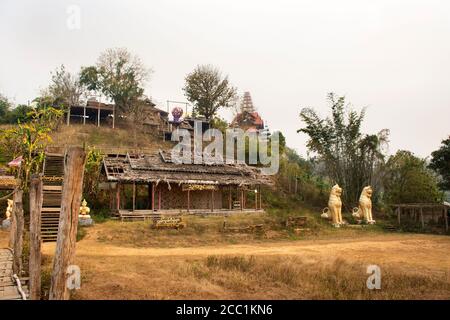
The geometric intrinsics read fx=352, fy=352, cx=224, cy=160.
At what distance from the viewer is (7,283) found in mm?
7879

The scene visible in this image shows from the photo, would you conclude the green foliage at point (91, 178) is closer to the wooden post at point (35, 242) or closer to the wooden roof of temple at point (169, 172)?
the wooden roof of temple at point (169, 172)

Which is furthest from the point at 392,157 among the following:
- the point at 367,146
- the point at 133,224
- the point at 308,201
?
the point at 133,224

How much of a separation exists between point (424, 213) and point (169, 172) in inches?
698

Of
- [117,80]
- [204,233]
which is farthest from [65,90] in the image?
[204,233]

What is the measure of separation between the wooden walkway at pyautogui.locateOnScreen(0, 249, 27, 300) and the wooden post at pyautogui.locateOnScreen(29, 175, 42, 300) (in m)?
0.30

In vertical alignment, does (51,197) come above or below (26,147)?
below

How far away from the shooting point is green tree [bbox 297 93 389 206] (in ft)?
90.4

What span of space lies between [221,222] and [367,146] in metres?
14.4

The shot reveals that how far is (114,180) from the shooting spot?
19.8 meters

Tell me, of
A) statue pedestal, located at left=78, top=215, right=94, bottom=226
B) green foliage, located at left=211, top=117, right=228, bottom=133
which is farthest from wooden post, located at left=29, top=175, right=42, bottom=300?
green foliage, located at left=211, top=117, right=228, bottom=133

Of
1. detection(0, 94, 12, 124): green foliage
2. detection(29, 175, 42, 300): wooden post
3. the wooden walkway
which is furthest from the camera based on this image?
detection(0, 94, 12, 124): green foliage

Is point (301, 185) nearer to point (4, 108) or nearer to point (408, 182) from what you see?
point (408, 182)

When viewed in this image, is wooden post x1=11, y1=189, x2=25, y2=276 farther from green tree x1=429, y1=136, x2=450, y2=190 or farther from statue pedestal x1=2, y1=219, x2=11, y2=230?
green tree x1=429, y1=136, x2=450, y2=190
